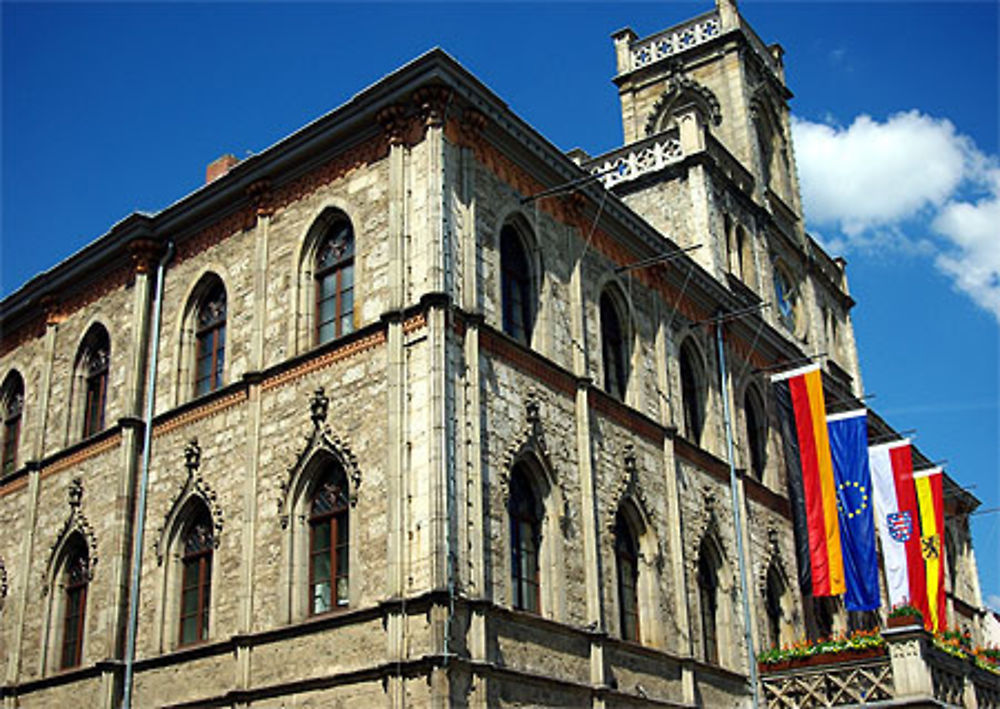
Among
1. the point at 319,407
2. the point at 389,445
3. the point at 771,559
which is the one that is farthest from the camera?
the point at 771,559

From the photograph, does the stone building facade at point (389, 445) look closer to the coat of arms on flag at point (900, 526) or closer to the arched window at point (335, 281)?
the arched window at point (335, 281)

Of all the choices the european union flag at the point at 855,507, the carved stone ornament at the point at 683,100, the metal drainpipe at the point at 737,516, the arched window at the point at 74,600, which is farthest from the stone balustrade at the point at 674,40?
the arched window at the point at 74,600

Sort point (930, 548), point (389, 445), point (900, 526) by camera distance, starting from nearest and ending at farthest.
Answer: point (389, 445) < point (900, 526) < point (930, 548)

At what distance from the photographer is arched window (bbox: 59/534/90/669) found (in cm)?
2028

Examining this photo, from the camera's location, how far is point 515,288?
61.9 feet

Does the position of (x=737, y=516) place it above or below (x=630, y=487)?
above

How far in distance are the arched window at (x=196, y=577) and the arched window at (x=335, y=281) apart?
381 cm

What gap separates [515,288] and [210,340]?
19.4ft

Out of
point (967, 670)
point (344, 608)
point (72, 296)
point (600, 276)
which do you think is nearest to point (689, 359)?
point (600, 276)

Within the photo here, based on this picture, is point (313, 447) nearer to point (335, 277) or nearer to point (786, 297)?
point (335, 277)

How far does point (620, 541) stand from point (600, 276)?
5033mm

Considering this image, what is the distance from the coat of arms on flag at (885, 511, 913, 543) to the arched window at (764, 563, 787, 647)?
265cm

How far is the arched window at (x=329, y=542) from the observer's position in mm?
16344

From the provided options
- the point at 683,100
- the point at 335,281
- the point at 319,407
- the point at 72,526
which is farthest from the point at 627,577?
the point at 683,100
